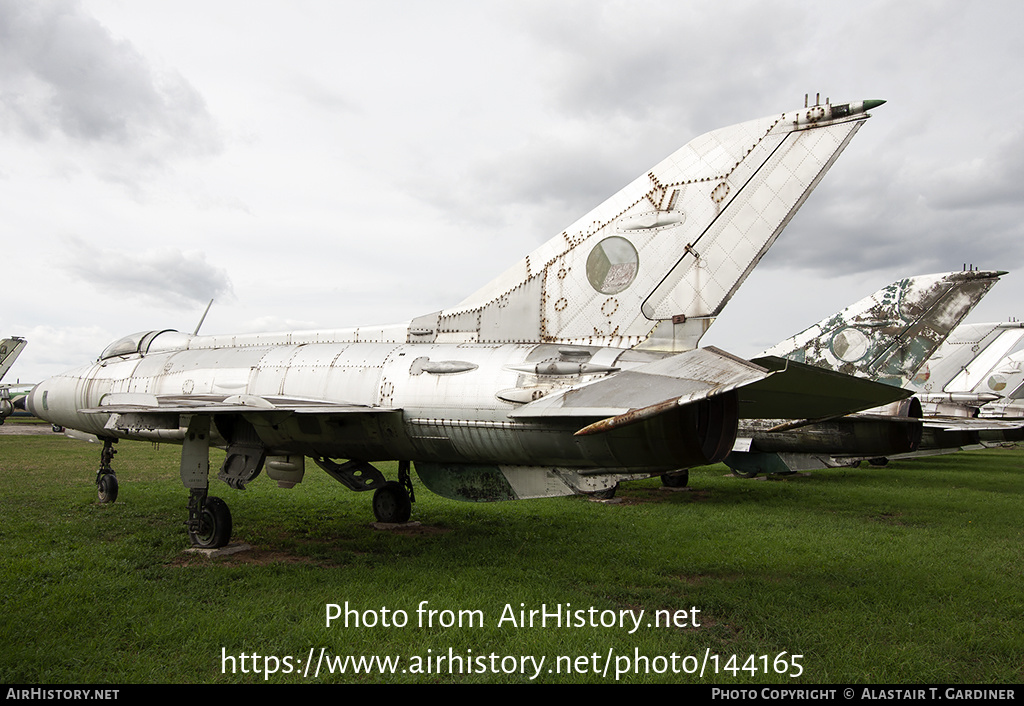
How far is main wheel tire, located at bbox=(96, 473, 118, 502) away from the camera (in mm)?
10727

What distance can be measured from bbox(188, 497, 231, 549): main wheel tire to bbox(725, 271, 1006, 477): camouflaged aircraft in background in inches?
373

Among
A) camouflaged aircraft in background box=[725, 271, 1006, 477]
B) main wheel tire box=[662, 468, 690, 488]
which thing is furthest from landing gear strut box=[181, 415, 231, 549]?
main wheel tire box=[662, 468, 690, 488]

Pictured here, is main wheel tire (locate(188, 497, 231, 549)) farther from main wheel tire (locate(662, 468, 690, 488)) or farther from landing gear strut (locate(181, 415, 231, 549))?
main wheel tire (locate(662, 468, 690, 488))

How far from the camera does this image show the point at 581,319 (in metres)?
6.86

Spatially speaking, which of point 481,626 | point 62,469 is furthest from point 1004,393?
point 62,469

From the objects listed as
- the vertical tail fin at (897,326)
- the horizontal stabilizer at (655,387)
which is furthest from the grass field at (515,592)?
the vertical tail fin at (897,326)

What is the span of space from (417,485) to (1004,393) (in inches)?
969

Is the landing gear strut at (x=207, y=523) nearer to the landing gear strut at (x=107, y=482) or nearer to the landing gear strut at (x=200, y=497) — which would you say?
the landing gear strut at (x=200, y=497)

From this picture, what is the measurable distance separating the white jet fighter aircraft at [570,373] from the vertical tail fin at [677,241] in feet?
0.05

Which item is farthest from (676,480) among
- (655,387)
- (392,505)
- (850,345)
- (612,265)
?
(655,387)

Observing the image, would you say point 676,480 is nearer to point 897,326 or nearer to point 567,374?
point 897,326

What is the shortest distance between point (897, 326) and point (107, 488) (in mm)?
15821

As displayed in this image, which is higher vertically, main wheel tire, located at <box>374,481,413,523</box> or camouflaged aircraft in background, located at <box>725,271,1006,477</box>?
camouflaged aircraft in background, located at <box>725,271,1006,477</box>
